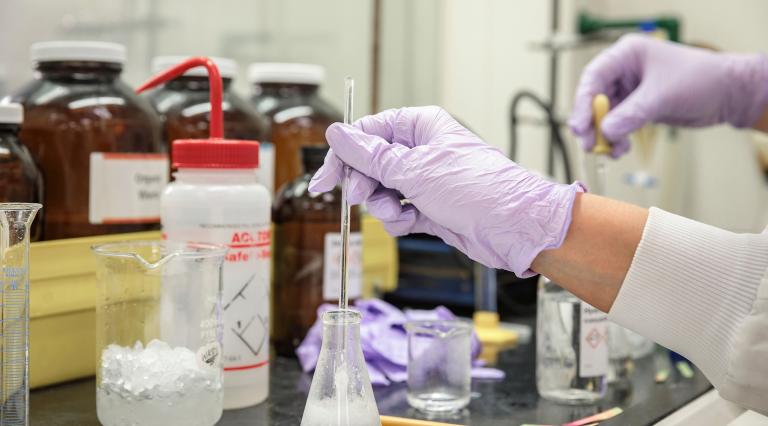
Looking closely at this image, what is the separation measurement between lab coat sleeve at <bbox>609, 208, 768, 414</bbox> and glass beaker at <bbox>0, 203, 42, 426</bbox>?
2.02ft

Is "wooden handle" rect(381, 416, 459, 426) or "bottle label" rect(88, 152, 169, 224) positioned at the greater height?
"bottle label" rect(88, 152, 169, 224)

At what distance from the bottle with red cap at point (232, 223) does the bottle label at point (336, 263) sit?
0.25 m

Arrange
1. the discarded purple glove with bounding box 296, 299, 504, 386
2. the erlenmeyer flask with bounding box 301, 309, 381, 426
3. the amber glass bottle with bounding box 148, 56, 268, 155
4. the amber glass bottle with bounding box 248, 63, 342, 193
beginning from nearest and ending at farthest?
the erlenmeyer flask with bounding box 301, 309, 381, 426 < the discarded purple glove with bounding box 296, 299, 504, 386 < the amber glass bottle with bounding box 148, 56, 268, 155 < the amber glass bottle with bounding box 248, 63, 342, 193

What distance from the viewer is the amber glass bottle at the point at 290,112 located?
56.2 inches

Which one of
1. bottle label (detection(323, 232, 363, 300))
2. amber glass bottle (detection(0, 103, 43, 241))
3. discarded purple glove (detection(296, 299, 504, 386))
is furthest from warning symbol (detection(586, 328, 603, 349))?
amber glass bottle (detection(0, 103, 43, 241))

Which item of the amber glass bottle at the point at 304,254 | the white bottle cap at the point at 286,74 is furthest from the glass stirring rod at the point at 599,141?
the white bottle cap at the point at 286,74

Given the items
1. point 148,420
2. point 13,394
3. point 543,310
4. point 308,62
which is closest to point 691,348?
point 543,310

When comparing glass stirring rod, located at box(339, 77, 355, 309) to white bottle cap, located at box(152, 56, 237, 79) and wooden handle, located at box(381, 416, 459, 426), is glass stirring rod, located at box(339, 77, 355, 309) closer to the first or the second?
wooden handle, located at box(381, 416, 459, 426)

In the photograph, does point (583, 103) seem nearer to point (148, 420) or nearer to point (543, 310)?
point (543, 310)

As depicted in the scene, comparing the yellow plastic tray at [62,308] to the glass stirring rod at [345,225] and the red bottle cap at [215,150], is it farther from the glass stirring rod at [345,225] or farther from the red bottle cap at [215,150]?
the glass stirring rod at [345,225]

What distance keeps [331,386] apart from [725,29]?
2.72 meters

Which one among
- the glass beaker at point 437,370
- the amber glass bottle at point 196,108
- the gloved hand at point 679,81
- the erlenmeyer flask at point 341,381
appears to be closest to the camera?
the erlenmeyer flask at point 341,381

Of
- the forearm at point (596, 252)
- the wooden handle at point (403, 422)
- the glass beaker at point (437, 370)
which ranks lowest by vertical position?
the wooden handle at point (403, 422)

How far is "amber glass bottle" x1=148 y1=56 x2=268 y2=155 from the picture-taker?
4.00 ft
